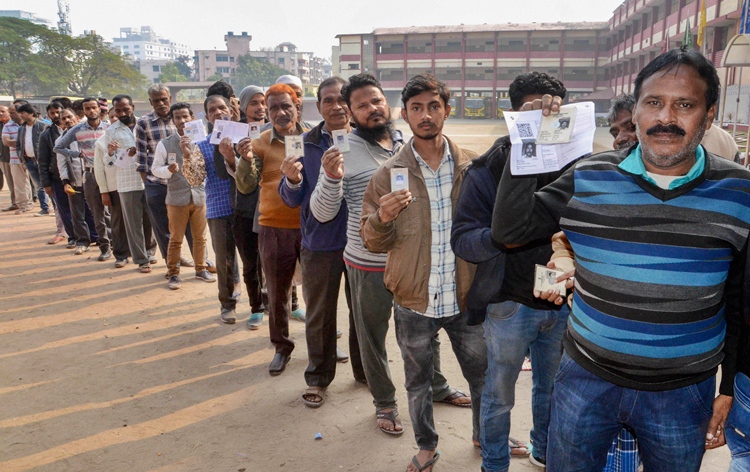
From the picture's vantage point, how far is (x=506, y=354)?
2.62 metres

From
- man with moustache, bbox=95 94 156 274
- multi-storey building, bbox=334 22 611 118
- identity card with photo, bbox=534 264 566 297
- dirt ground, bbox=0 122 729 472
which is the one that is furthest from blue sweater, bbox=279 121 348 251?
multi-storey building, bbox=334 22 611 118

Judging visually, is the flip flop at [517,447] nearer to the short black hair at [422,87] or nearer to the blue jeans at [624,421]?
the blue jeans at [624,421]

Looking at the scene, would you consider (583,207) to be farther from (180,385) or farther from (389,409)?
(180,385)

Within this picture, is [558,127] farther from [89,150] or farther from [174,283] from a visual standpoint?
[89,150]

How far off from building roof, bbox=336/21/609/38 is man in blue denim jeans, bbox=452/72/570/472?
52.5m

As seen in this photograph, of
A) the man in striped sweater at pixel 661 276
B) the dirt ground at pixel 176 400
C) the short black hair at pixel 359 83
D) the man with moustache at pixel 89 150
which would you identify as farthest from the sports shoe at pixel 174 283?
the man in striped sweater at pixel 661 276

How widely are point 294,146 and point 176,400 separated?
213 centimetres

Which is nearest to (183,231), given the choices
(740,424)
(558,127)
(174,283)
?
(174,283)

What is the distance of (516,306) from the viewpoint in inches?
102

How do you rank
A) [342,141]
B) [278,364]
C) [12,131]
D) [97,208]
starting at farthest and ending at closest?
[12,131], [97,208], [278,364], [342,141]

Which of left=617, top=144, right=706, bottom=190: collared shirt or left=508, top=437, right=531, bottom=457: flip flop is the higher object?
left=617, top=144, right=706, bottom=190: collared shirt

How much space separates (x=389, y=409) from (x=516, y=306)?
1.38m

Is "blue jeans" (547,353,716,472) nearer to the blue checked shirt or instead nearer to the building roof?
the blue checked shirt

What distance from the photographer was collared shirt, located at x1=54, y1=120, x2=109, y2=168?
790 centimetres
